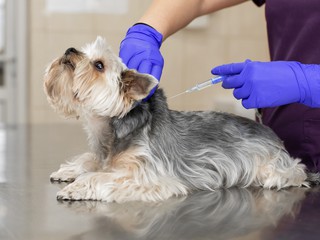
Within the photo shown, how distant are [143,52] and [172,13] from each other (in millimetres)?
246

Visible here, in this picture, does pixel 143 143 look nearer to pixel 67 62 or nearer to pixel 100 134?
pixel 100 134

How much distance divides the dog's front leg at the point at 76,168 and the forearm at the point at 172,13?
0.43 m

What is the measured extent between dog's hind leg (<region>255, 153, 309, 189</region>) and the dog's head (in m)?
0.37

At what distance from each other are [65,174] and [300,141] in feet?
2.05

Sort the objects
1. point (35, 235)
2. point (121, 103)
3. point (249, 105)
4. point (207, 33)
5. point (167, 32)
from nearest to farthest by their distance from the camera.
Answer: point (35, 235), point (121, 103), point (249, 105), point (167, 32), point (207, 33)

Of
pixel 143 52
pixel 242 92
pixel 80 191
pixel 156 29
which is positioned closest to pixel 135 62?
pixel 143 52

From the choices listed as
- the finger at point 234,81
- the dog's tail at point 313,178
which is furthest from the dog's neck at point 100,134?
the dog's tail at point 313,178

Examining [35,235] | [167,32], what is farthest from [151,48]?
[35,235]

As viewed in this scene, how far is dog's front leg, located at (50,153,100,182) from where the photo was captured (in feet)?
4.61

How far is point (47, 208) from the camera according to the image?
108cm

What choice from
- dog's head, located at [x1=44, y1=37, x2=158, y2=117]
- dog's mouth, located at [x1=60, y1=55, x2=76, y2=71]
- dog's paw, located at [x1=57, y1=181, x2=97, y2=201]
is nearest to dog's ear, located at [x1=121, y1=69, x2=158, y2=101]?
dog's head, located at [x1=44, y1=37, x2=158, y2=117]

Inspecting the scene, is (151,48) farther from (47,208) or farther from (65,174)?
(47,208)

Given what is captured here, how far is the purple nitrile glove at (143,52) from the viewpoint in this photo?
148cm

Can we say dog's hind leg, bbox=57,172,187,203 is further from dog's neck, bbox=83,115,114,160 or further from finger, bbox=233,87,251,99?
finger, bbox=233,87,251,99
